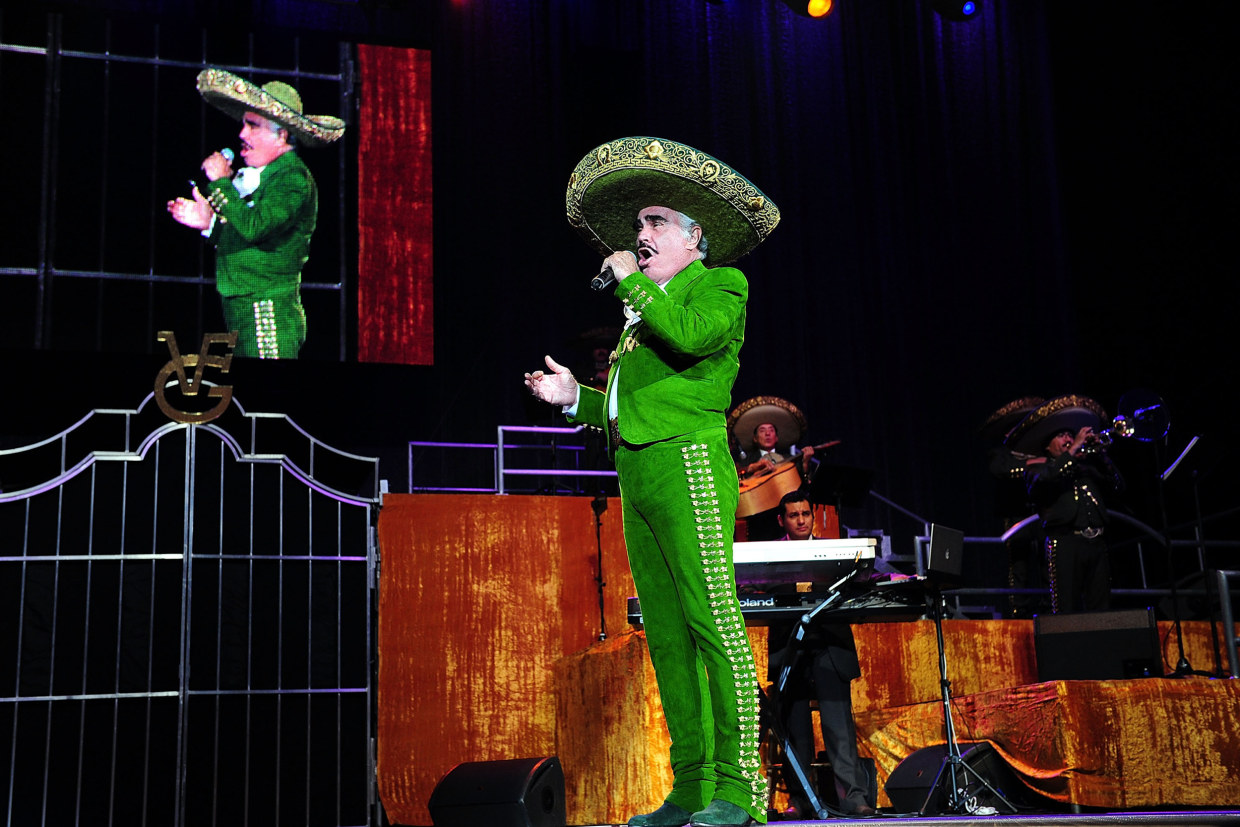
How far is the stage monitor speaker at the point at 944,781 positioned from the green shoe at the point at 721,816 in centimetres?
191

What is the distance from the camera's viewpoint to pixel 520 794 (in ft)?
12.5

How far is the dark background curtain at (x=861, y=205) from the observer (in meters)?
8.95

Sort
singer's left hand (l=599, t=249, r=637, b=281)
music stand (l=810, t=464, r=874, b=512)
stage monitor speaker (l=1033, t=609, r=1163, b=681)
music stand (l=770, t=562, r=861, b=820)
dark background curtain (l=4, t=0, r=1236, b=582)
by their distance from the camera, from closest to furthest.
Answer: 1. singer's left hand (l=599, t=249, r=637, b=281)
2. music stand (l=770, t=562, r=861, b=820)
3. stage monitor speaker (l=1033, t=609, r=1163, b=681)
4. music stand (l=810, t=464, r=874, b=512)
5. dark background curtain (l=4, t=0, r=1236, b=582)

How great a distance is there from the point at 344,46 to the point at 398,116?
61 cm

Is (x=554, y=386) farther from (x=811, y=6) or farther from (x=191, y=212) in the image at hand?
(x=811, y=6)

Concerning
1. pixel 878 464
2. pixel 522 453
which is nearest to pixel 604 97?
pixel 522 453

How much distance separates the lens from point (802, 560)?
4.30 meters

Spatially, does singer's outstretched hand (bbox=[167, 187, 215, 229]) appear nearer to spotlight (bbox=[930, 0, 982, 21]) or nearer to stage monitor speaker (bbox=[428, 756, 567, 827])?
stage monitor speaker (bbox=[428, 756, 567, 827])

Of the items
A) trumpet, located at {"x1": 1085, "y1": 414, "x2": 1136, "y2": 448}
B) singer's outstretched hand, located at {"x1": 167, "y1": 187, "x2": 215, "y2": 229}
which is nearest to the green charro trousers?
trumpet, located at {"x1": 1085, "y1": 414, "x2": 1136, "y2": 448}

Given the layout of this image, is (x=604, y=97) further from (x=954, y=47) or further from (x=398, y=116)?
(x=954, y=47)

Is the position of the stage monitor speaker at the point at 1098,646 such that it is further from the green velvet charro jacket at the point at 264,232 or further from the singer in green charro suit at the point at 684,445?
the green velvet charro jacket at the point at 264,232

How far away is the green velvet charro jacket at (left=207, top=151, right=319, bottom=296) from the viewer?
8.03 meters

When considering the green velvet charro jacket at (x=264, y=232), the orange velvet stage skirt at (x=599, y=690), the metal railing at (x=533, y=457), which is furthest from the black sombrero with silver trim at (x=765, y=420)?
Answer: the green velvet charro jacket at (x=264, y=232)

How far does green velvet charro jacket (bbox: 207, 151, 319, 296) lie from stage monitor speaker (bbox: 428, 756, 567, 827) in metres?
4.78
